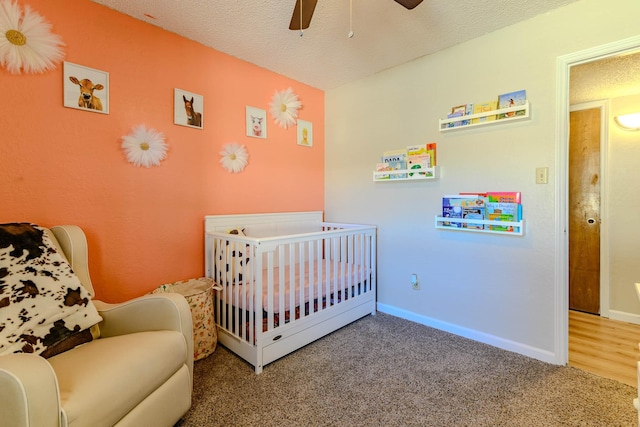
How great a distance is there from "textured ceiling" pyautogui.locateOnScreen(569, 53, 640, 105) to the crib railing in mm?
2192

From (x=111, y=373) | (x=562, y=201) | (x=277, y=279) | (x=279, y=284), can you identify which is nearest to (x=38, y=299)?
(x=111, y=373)

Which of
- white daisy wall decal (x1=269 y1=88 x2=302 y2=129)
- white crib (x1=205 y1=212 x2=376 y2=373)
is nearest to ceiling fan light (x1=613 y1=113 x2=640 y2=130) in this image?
white crib (x1=205 y1=212 x2=376 y2=373)

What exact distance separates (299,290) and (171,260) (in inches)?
39.3

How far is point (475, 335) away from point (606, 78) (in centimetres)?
Result: 242

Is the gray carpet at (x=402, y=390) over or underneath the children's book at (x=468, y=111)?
underneath

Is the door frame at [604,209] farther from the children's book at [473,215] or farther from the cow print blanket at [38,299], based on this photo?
the cow print blanket at [38,299]

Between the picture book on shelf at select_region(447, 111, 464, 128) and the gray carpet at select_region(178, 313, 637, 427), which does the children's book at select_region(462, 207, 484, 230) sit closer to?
the picture book on shelf at select_region(447, 111, 464, 128)

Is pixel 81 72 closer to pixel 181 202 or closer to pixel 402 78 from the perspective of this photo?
pixel 181 202

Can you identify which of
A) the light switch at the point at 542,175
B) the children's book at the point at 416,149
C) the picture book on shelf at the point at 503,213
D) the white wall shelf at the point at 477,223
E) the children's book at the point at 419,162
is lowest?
the white wall shelf at the point at 477,223

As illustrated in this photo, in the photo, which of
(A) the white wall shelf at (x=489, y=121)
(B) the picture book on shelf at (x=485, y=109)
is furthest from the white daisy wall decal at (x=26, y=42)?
(B) the picture book on shelf at (x=485, y=109)

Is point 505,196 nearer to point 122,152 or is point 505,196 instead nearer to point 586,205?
point 586,205

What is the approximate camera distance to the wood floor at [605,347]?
6.07 ft

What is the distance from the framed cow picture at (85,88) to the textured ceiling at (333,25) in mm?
460

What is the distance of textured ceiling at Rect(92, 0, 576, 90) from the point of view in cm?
182
